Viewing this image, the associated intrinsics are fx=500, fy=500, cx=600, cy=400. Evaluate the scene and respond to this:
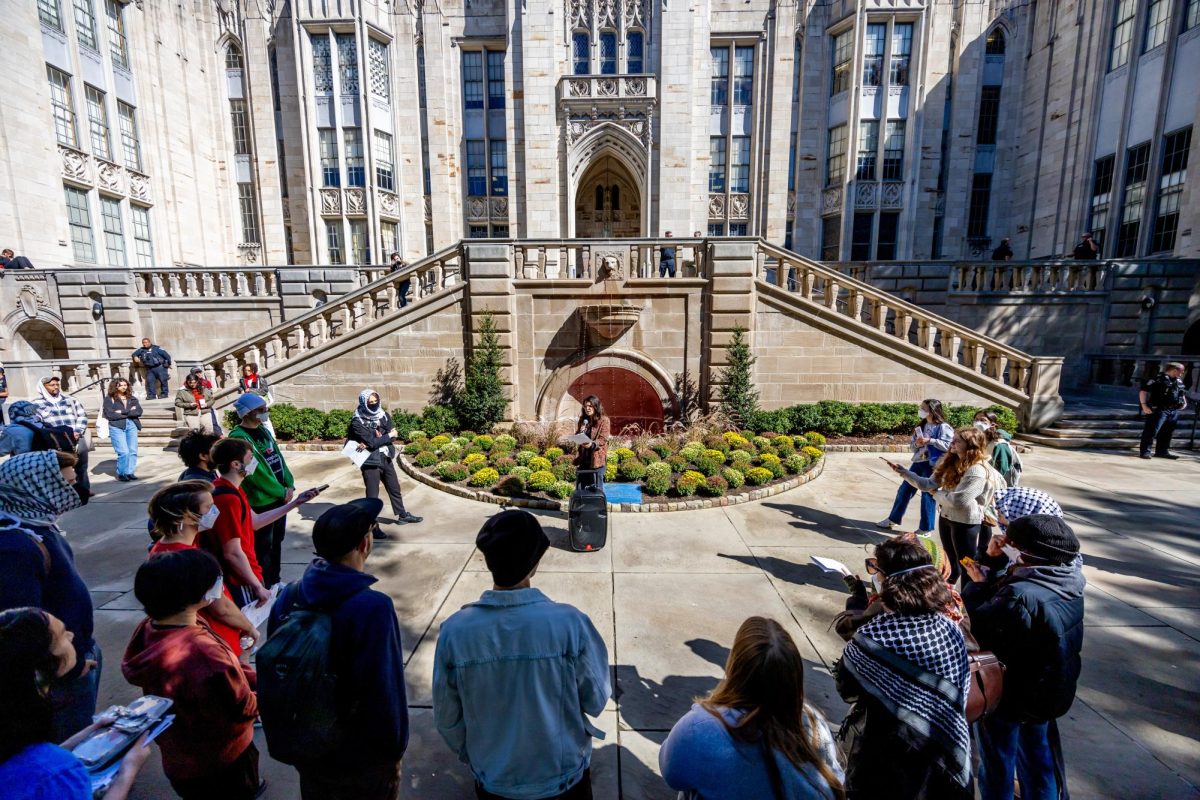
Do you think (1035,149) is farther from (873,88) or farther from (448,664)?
(448,664)

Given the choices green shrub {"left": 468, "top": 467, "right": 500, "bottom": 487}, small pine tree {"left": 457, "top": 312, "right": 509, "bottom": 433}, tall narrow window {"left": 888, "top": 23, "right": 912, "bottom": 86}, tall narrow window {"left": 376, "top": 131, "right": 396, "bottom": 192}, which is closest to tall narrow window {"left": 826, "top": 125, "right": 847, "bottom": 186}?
tall narrow window {"left": 888, "top": 23, "right": 912, "bottom": 86}

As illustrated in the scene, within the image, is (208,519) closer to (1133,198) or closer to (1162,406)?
(1162,406)

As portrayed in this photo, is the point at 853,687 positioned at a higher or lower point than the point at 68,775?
lower

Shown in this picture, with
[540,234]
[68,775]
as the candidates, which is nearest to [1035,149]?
[540,234]

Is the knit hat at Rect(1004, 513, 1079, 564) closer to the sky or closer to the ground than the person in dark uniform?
A: closer to the sky

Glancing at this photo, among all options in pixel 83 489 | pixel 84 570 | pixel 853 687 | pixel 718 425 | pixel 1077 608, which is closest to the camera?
pixel 853 687

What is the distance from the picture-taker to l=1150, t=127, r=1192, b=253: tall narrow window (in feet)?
54.5

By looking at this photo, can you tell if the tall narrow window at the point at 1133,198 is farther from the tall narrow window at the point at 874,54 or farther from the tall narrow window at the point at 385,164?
the tall narrow window at the point at 385,164

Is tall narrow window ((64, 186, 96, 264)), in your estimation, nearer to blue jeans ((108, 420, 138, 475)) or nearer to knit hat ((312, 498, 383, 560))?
blue jeans ((108, 420, 138, 475))

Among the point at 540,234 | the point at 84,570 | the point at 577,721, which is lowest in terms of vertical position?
the point at 84,570

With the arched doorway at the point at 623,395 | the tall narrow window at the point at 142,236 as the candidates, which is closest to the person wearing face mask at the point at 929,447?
the arched doorway at the point at 623,395

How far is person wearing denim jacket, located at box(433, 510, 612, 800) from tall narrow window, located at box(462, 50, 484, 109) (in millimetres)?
25217

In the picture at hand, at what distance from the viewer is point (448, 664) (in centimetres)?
207

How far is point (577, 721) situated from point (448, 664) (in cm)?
61
